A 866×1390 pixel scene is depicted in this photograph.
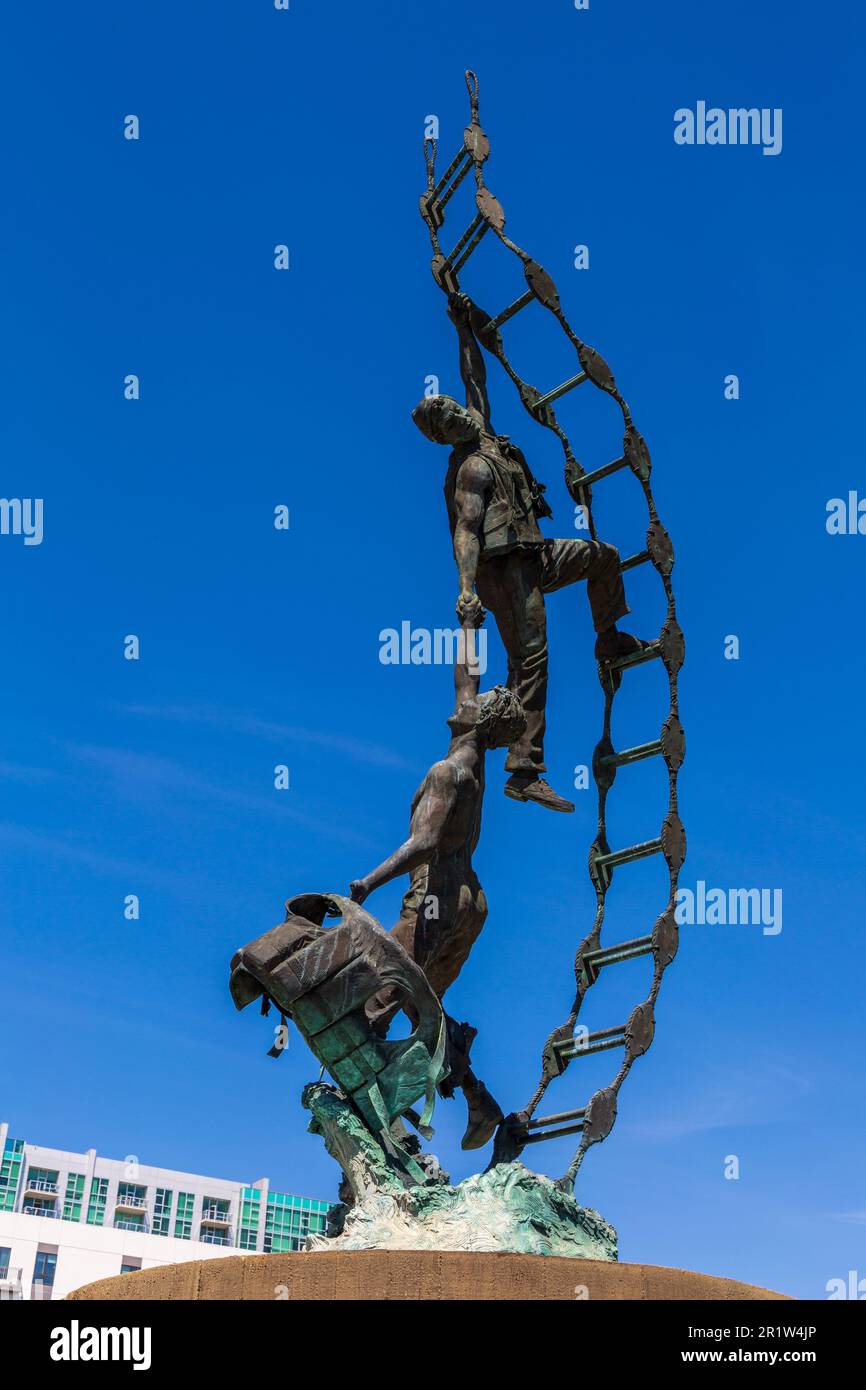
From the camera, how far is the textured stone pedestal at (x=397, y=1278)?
34.6ft

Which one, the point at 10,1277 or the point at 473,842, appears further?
the point at 10,1277

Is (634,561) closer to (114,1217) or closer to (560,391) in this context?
(560,391)

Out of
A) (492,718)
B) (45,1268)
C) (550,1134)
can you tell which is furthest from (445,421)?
(45,1268)

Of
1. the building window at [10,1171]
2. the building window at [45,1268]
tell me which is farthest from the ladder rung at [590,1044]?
the building window at [10,1171]

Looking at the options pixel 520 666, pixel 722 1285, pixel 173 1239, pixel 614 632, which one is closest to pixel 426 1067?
pixel 722 1285

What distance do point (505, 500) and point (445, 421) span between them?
92cm

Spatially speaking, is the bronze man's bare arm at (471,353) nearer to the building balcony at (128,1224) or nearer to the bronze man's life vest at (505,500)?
the bronze man's life vest at (505,500)

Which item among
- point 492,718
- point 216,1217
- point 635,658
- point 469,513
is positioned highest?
point 469,513

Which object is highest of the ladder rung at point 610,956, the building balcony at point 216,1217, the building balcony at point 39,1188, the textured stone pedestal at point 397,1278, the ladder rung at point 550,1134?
the building balcony at point 39,1188

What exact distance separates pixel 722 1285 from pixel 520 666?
19.5 feet

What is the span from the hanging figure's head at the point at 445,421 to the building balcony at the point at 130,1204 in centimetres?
7470

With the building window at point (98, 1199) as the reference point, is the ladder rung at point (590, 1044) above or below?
below

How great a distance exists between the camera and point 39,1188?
261ft

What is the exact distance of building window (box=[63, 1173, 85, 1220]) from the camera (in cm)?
7969
